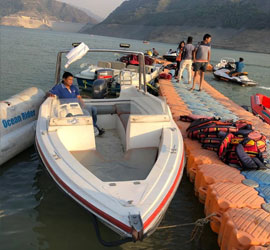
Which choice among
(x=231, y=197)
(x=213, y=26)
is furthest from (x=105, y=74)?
(x=213, y=26)

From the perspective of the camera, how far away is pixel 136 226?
7.63 ft

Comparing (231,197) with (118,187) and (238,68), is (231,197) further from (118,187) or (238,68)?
Answer: (238,68)

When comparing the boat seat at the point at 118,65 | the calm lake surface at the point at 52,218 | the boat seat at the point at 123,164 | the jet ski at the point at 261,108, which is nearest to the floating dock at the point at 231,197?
the calm lake surface at the point at 52,218

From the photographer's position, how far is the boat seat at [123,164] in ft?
11.7

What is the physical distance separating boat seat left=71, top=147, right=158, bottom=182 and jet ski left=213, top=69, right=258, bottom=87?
1348 cm

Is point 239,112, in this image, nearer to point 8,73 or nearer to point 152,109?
point 152,109

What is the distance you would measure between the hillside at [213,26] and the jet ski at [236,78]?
5271 centimetres

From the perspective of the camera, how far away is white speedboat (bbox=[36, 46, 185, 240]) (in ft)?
8.33

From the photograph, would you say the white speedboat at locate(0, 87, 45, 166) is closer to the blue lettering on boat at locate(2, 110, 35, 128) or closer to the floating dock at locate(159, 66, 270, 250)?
the blue lettering on boat at locate(2, 110, 35, 128)

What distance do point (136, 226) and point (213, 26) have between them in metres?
102

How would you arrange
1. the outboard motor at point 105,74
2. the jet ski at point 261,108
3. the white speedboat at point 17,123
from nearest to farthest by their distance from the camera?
the white speedboat at point 17,123 → the jet ski at point 261,108 → the outboard motor at point 105,74

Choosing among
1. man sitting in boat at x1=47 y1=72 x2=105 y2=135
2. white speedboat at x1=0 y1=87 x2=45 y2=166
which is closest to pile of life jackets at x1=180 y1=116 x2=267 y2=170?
man sitting in boat at x1=47 y1=72 x2=105 y2=135

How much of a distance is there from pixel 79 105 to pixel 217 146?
253 cm

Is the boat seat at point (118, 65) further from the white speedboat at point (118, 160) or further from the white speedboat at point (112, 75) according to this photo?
the white speedboat at point (118, 160)
